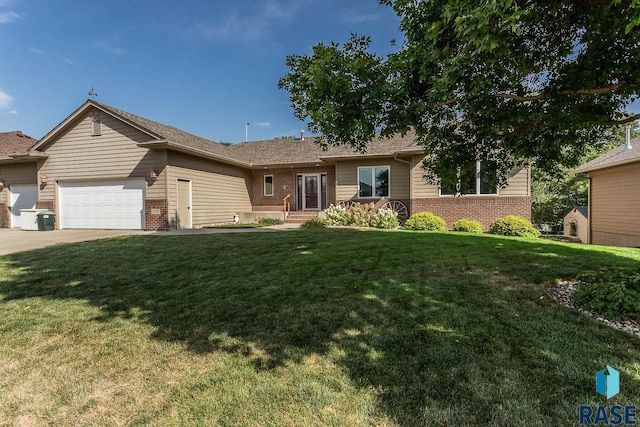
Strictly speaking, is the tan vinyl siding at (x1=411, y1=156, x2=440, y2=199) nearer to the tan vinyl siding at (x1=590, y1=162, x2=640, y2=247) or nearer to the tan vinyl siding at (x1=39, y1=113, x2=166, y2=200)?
the tan vinyl siding at (x1=590, y1=162, x2=640, y2=247)

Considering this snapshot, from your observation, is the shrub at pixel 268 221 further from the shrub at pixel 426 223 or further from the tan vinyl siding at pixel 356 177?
the shrub at pixel 426 223

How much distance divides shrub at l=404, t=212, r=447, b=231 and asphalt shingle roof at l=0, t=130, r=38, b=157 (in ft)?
66.6

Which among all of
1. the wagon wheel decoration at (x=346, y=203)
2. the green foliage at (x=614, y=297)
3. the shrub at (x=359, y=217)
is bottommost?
the green foliage at (x=614, y=297)

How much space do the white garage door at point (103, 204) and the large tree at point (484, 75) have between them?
11.5 meters

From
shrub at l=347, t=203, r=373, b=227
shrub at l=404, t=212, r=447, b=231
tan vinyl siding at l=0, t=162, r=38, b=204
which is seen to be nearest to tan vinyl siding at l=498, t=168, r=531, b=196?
shrub at l=404, t=212, r=447, b=231

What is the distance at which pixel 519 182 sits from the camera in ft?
42.7

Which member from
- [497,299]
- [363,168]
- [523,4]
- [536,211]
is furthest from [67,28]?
[536,211]

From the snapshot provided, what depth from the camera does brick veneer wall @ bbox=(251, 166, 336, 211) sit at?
679 inches

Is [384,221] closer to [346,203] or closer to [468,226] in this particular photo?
[468,226]

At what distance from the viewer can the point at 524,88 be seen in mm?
4320

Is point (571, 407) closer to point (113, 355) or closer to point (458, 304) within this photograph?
point (458, 304)

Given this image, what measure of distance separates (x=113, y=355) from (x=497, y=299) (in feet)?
13.6

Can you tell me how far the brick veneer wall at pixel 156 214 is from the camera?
12.6m

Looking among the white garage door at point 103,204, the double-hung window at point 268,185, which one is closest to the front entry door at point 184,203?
the white garage door at point 103,204
